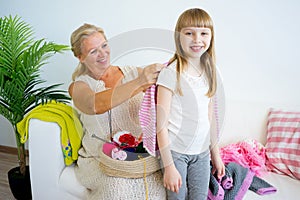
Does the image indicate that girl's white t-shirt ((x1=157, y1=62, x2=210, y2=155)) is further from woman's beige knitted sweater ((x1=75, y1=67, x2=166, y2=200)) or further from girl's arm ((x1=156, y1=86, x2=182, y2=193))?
woman's beige knitted sweater ((x1=75, y1=67, x2=166, y2=200))

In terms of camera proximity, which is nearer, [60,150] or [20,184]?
[60,150]

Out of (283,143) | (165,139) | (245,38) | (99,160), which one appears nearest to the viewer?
(165,139)

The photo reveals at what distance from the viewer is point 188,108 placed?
1225mm

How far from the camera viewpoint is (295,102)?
182cm

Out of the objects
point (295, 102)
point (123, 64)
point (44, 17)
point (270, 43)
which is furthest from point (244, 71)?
point (44, 17)

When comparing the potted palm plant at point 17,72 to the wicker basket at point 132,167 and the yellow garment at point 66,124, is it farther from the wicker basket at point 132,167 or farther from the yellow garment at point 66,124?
→ the wicker basket at point 132,167

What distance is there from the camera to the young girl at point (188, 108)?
46.4 inches

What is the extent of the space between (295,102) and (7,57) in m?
1.61

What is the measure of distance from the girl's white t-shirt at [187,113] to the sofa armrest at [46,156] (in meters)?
0.67

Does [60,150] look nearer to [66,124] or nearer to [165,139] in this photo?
[66,124]

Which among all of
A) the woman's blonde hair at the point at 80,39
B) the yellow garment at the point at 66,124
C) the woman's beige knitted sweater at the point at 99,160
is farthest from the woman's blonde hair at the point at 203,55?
the yellow garment at the point at 66,124

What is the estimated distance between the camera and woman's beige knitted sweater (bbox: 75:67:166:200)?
1340 mm

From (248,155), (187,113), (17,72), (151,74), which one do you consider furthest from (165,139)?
(17,72)

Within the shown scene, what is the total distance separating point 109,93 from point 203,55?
0.42 m
